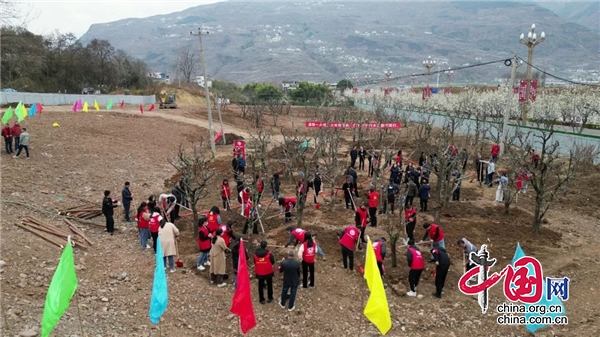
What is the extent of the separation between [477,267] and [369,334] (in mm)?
3086

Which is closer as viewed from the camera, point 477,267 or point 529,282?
point 529,282

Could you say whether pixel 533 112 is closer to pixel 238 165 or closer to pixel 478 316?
pixel 238 165

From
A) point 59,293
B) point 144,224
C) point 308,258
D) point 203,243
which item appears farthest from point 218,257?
point 59,293

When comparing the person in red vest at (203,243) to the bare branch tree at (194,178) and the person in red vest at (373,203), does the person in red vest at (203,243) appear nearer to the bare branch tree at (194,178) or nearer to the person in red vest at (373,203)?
the bare branch tree at (194,178)

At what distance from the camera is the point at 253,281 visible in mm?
8953

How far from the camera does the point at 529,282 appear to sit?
309 inches

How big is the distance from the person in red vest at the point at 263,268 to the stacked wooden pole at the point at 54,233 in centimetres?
484

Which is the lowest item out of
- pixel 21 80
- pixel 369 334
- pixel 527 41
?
pixel 369 334

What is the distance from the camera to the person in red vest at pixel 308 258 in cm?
838

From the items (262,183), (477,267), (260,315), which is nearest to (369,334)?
(260,315)

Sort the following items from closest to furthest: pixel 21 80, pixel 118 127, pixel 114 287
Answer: pixel 114 287
pixel 118 127
pixel 21 80

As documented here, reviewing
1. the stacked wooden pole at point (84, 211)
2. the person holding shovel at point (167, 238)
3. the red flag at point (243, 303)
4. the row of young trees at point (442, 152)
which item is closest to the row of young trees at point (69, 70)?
the row of young trees at point (442, 152)

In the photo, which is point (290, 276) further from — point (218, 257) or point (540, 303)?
point (540, 303)

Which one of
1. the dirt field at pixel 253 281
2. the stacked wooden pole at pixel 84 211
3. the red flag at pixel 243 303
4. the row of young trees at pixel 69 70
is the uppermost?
the row of young trees at pixel 69 70
